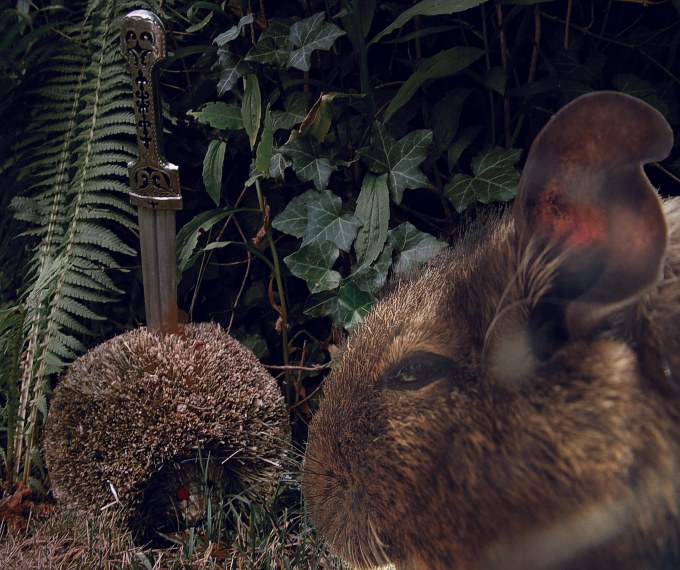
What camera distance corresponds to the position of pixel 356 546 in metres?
1.07

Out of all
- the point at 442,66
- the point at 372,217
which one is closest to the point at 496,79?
the point at 442,66

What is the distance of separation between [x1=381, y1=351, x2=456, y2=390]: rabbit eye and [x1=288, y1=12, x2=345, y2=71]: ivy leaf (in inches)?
53.2

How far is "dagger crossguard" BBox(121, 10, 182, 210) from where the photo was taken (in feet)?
6.18

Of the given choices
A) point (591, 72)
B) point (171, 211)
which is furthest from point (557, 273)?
point (171, 211)

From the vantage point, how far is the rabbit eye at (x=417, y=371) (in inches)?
40.0

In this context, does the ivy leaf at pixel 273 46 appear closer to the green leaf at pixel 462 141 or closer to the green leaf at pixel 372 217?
the green leaf at pixel 372 217

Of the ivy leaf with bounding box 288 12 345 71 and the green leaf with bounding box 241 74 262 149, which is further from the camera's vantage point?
the green leaf with bounding box 241 74 262 149

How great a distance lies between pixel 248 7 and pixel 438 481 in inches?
78.5

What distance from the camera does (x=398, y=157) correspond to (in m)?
2.05

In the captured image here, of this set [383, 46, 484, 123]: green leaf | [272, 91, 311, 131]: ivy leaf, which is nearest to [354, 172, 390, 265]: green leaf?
[383, 46, 484, 123]: green leaf

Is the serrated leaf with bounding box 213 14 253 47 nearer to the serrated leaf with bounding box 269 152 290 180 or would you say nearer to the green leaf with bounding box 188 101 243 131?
the green leaf with bounding box 188 101 243 131

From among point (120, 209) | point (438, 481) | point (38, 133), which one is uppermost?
point (38, 133)

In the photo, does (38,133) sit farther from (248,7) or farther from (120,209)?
(248,7)

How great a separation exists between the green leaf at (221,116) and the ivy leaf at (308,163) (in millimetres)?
243
